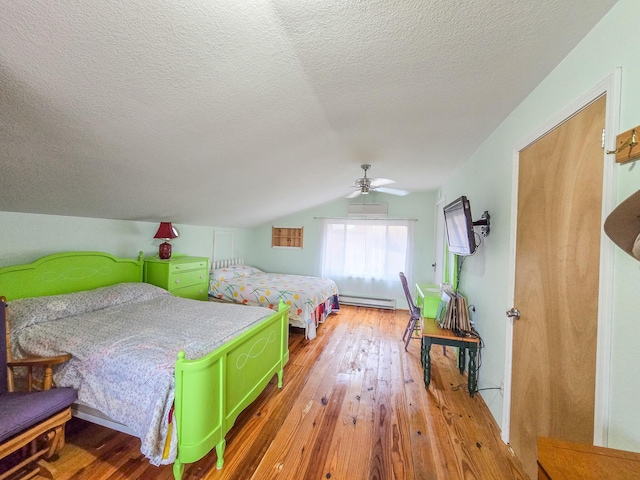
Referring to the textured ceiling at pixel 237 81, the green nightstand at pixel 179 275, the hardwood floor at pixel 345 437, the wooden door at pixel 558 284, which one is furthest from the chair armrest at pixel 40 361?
the wooden door at pixel 558 284

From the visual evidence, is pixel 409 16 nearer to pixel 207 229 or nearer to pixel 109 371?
pixel 109 371

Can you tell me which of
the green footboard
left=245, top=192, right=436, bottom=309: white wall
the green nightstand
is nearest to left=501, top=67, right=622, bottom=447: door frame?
the green footboard

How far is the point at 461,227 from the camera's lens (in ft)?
7.00

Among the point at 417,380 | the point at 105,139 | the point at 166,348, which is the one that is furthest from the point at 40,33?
the point at 417,380

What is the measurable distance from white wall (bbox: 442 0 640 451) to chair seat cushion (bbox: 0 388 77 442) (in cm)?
261

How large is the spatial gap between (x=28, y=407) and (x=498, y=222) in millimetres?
3166


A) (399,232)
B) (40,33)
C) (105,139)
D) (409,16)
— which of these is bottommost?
(399,232)

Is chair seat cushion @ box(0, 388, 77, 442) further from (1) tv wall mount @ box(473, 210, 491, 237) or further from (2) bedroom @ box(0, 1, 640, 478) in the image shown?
(1) tv wall mount @ box(473, 210, 491, 237)

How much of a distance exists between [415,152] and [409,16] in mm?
1642

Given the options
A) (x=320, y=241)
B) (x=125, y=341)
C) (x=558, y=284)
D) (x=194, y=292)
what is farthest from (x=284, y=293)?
(x=558, y=284)

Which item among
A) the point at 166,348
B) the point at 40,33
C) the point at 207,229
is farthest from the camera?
the point at 207,229

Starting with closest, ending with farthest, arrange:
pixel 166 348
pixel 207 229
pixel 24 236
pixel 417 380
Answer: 1. pixel 166 348
2. pixel 24 236
3. pixel 417 380
4. pixel 207 229

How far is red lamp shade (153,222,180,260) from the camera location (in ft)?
10.1

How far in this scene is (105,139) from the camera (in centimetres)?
153
